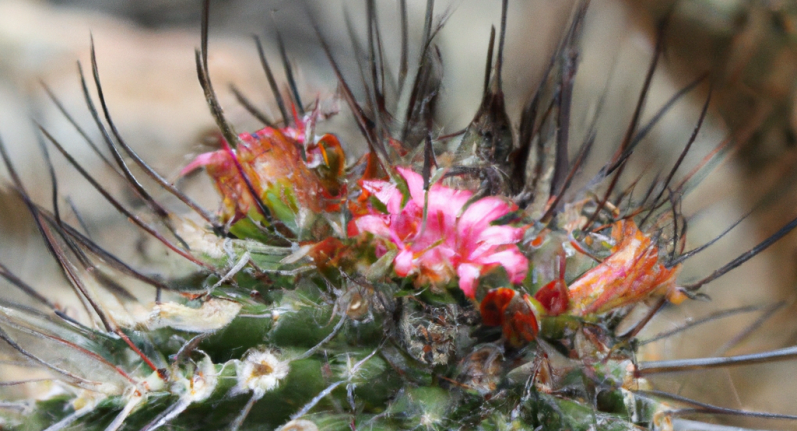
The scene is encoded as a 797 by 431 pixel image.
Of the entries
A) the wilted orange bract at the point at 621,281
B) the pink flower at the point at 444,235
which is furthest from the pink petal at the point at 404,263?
the wilted orange bract at the point at 621,281

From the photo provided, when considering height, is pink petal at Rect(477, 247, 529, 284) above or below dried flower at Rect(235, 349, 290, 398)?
above

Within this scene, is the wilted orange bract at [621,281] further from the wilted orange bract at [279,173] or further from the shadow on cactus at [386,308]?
the wilted orange bract at [279,173]

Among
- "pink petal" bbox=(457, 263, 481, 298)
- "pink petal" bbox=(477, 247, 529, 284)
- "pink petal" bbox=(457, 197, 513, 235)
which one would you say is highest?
"pink petal" bbox=(457, 197, 513, 235)

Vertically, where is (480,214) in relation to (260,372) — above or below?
above

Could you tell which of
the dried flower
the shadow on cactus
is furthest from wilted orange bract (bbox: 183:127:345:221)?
the dried flower

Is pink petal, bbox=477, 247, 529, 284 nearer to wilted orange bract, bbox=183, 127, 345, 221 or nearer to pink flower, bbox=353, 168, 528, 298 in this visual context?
pink flower, bbox=353, 168, 528, 298

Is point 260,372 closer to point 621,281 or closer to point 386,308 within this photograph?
point 386,308

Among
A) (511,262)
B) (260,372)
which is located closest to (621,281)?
(511,262)
